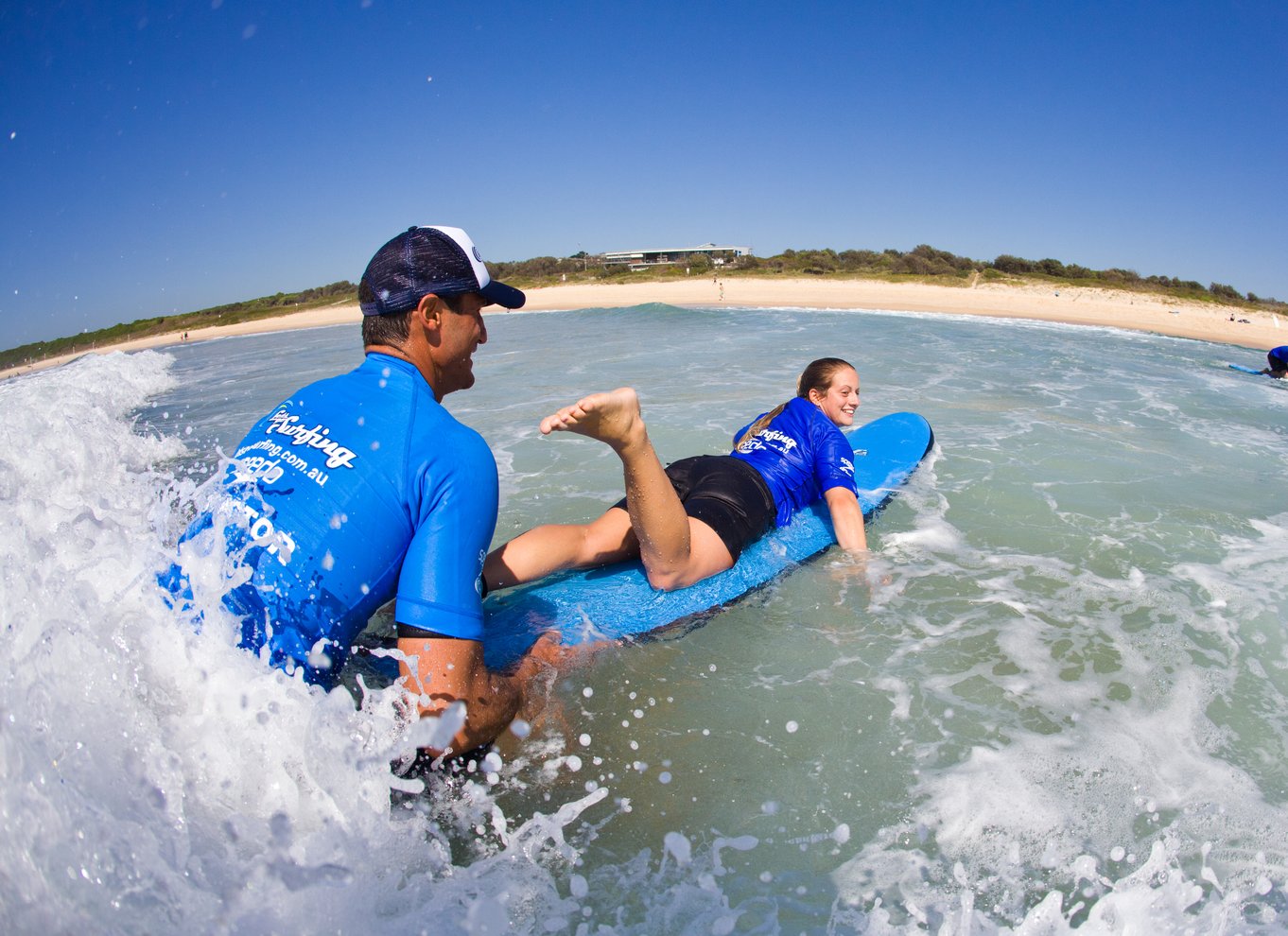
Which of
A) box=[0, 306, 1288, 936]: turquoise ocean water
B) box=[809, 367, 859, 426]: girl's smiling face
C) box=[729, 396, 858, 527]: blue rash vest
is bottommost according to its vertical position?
box=[0, 306, 1288, 936]: turquoise ocean water

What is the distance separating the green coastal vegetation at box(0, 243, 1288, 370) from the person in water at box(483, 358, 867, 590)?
94.3 ft

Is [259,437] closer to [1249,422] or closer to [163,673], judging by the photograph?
[163,673]

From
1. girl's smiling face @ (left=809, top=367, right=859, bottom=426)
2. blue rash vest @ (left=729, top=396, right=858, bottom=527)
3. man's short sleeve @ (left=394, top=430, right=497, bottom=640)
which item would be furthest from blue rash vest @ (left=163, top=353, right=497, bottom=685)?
girl's smiling face @ (left=809, top=367, right=859, bottom=426)

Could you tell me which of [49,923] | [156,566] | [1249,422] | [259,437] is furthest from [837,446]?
[1249,422]

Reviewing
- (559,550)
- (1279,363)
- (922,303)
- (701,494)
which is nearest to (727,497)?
(701,494)

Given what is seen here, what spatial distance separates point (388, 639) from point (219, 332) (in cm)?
3985

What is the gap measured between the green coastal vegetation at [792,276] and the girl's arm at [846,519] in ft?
94.8

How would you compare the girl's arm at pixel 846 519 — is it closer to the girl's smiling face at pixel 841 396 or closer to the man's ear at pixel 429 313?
the girl's smiling face at pixel 841 396

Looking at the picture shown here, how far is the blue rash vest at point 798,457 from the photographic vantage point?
405cm

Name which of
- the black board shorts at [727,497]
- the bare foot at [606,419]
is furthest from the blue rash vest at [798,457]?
the bare foot at [606,419]

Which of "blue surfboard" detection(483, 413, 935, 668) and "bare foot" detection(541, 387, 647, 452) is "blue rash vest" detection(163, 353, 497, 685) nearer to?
"bare foot" detection(541, 387, 647, 452)

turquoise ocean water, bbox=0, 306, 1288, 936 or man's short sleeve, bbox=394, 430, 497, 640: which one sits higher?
man's short sleeve, bbox=394, 430, 497, 640

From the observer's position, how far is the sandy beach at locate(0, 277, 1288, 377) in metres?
20.8

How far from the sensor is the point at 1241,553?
163 inches
